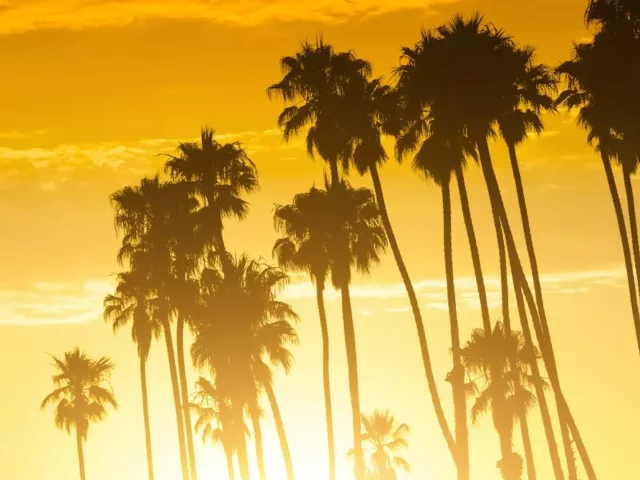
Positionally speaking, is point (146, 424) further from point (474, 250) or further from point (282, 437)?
point (474, 250)

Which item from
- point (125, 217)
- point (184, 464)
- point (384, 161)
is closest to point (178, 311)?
point (125, 217)

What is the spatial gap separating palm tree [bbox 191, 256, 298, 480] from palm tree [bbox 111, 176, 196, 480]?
Answer: 109 inches

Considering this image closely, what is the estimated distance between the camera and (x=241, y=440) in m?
58.3

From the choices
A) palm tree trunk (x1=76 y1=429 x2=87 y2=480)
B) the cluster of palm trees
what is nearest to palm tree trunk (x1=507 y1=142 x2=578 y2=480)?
the cluster of palm trees

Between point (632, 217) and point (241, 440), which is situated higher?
point (632, 217)

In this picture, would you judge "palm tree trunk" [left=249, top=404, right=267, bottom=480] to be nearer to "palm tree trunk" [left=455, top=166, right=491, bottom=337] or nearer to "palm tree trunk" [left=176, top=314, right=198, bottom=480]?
"palm tree trunk" [left=176, top=314, right=198, bottom=480]

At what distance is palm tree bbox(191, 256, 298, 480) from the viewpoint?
186ft

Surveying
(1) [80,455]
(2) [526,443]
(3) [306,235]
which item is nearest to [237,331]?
(3) [306,235]

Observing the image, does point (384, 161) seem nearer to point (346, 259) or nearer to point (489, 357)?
point (346, 259)

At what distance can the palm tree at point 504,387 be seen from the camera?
63531mm

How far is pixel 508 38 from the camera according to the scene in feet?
163

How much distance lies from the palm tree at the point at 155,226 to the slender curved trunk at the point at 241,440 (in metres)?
7.55

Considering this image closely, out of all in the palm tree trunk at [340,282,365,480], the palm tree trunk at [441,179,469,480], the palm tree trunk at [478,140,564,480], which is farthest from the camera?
the palm tree trunk at [340,282,365,480]

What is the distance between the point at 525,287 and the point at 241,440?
643 inches
